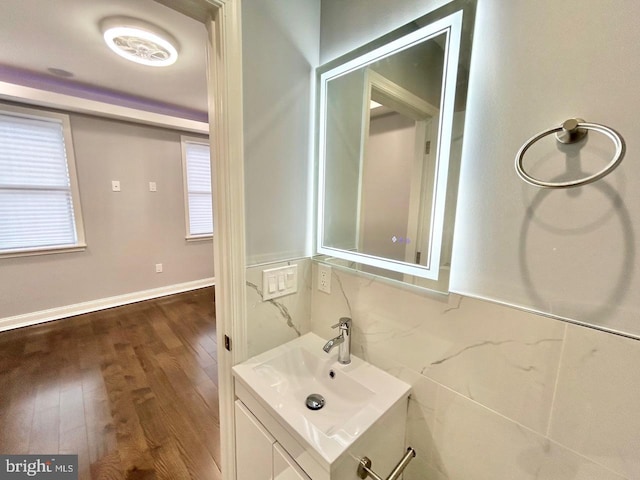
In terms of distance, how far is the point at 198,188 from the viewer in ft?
12.3

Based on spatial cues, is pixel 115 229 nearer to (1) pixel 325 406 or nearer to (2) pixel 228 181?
(2) pixel 228 181

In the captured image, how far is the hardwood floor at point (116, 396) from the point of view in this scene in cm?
139

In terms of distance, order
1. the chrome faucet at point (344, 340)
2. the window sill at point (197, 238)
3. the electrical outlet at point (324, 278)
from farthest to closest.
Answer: the window sill at point (197, 238) < the electrical outlet at point (324, 278) < the chrome faucet at point (344, 340)

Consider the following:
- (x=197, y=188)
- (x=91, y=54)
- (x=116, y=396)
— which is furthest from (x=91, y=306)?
(x=91, y=54)

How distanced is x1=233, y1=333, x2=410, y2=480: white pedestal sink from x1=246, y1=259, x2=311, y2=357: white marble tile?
0.05m

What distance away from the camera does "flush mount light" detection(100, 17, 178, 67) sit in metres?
1.70

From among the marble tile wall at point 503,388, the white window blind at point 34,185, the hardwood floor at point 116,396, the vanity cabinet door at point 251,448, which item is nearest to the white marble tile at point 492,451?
the marble tile wall at point 503,388

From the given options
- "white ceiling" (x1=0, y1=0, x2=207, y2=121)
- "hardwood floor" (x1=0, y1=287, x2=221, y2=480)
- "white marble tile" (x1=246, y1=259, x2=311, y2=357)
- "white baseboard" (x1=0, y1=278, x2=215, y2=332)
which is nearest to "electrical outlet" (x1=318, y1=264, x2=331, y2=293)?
"white marble tile" (x1=246, y1=259, x2=311, y2=357)

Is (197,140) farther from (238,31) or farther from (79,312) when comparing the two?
(238,31)

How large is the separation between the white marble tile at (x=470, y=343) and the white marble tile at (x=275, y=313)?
0.27 m

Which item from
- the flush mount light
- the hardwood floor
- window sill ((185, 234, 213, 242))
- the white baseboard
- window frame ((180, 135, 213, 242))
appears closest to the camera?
the hardwood floor

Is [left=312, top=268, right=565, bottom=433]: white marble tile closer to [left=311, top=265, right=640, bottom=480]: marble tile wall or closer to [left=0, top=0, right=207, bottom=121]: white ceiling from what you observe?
[left=311, top=265, right=640, bottom=480]: marble tile wall

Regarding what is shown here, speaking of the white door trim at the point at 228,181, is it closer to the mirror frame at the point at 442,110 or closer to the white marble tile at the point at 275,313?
the white marble tile at the point at 275,313

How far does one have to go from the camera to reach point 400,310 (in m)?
0.91
